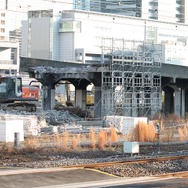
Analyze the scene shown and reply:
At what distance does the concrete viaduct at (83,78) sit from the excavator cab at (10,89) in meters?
4.11

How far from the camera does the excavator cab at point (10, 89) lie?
59.5 metres

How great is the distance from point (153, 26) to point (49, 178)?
527ft

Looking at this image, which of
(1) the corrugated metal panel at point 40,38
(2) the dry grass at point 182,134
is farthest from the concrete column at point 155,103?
(1) the corrugated metal panel at point 40,38

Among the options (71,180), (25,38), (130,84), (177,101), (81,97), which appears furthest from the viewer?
(25,38)

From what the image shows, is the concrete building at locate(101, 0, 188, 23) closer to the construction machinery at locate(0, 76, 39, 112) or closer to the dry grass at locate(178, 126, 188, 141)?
the construction machinery at locate(0, 76, 39, 112)

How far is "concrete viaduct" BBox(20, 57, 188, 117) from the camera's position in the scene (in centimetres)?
5894

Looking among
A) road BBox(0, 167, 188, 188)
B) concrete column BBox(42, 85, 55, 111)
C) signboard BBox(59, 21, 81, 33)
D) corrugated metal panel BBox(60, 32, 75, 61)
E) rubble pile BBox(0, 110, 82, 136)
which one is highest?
signboard BBox(59, 21, 81, 33)

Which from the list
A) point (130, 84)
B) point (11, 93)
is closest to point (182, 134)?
point (130, 84)

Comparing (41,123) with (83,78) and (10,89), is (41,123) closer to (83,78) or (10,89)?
(10,89)

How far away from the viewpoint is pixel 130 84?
58125 millimetres

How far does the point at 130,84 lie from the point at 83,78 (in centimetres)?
581

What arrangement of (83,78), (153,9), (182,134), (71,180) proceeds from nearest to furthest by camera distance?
(71,180) < (182,134) < (83,78) < (153,9)

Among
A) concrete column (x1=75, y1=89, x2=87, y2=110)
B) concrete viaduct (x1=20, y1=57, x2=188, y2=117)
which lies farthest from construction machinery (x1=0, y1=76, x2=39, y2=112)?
concrete column (x1=75, y1=89, x2=87, y2=110)

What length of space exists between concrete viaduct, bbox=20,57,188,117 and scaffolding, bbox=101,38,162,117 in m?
1.48
